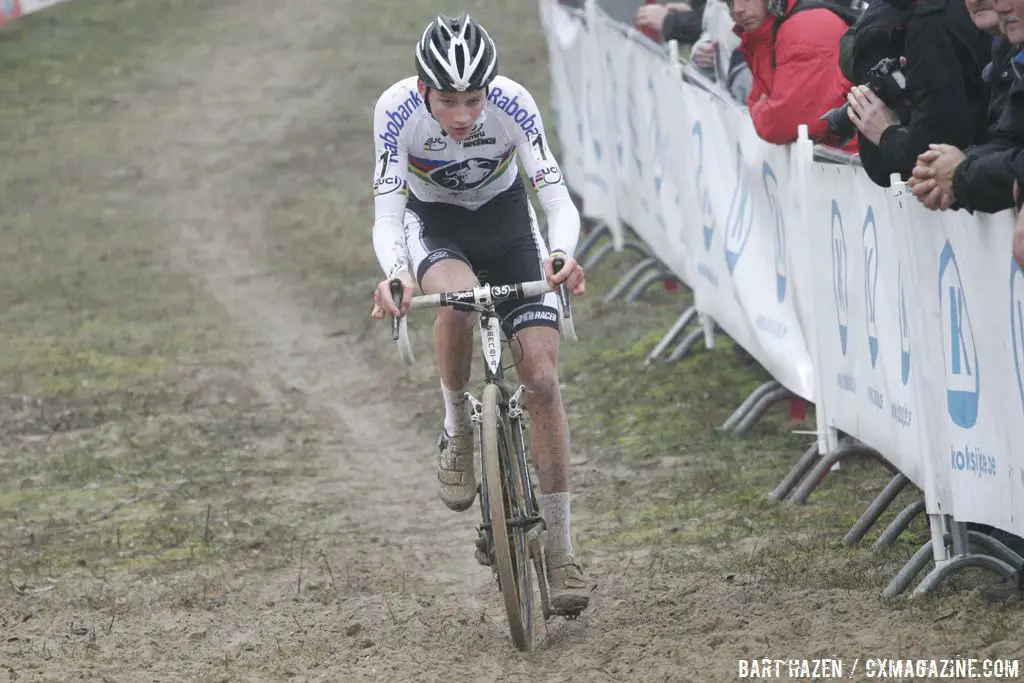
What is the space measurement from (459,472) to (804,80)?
2866mm

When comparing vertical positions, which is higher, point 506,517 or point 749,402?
point 506,517

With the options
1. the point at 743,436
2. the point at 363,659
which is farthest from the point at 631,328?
the point at 363,659

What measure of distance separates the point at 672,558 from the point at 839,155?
2.05 metres

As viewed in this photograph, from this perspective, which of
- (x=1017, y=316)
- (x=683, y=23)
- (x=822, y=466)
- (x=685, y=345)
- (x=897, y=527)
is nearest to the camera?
(x=1017, y=316)

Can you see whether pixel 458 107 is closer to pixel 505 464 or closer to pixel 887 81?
pixel 505 464

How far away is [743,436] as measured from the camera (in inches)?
374

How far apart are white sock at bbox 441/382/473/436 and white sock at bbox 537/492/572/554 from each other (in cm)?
56

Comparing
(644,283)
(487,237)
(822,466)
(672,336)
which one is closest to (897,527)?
(822,466)

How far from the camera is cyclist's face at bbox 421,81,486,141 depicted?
20.3 feet

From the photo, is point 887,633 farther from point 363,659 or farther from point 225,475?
point 225,475

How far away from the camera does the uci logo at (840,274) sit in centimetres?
741

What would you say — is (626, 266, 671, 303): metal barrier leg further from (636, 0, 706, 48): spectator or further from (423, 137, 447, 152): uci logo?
(423, 137, 447, 152): uci logo

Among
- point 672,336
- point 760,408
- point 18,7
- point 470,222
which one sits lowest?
point 18,7

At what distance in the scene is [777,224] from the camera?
873 cm
